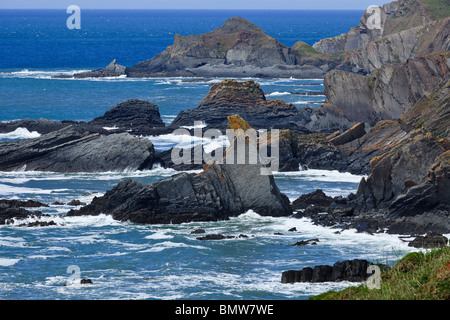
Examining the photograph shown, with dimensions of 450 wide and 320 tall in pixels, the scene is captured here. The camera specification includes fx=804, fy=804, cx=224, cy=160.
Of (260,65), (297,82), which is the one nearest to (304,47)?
(260,65)

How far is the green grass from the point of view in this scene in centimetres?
1694

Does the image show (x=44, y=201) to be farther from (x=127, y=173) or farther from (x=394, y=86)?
(x=394, y=86)

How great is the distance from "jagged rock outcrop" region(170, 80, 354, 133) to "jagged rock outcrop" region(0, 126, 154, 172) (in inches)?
687

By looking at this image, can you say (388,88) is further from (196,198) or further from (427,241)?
(427,241)

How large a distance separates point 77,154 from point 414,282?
1551 inches

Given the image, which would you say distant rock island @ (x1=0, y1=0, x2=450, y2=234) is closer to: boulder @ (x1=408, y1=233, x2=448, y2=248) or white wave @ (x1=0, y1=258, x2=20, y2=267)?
boulder @ (x1=408, y1=233, x2=448, y2=248)

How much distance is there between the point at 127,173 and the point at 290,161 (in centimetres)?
1089

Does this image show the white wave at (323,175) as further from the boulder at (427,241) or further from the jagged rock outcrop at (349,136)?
the boulder at (427,241)

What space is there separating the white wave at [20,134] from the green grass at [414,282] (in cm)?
5138

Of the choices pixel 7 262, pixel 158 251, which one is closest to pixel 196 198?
pixel 158 251

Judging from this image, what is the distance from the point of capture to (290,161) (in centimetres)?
5391

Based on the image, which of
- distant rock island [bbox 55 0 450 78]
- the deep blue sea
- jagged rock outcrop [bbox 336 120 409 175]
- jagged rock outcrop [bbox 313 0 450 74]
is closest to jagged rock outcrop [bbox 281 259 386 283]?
the deep blue sea

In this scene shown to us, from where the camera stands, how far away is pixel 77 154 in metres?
54.4

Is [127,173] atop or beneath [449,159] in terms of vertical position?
beneath
